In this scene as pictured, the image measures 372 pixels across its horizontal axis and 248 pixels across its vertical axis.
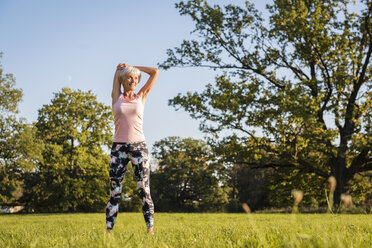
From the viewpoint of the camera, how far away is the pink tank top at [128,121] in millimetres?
4453

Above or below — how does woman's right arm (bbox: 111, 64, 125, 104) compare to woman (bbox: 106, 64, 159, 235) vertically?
above

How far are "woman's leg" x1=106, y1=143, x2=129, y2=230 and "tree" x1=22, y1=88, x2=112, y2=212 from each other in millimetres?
27864

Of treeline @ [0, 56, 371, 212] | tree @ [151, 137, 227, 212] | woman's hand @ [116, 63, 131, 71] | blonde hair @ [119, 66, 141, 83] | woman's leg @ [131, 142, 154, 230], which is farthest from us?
tree @ [151, 137, 227, 212]

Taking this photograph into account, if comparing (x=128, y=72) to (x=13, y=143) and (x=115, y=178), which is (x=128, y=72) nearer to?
(x=115, y=178)

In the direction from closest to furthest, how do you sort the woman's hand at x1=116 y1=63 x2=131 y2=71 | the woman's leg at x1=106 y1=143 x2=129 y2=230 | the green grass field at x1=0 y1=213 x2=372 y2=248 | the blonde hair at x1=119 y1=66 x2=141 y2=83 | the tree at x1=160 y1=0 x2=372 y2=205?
the green grass field at x1=0 y1=213 x2=372 y2=248
the woman's leg at x1=106 y1=143 x2=129 y2=230
the blonde hair at x1=119 y1=66 x2=141 y2=83
the woman's hand at x1=116 y1=63 x2=131 y2=71
the tree at x1=160 y1=0 x2=372 y2=205

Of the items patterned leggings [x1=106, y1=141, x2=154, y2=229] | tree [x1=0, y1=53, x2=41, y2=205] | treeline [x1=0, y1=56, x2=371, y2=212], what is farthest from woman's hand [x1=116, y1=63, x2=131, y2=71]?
tree [x1=0, y1=53, x2=41, y2=205]

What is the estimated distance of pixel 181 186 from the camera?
47.1 m

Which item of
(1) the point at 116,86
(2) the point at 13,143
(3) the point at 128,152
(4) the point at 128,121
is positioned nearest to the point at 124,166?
(3) the point at 128,152

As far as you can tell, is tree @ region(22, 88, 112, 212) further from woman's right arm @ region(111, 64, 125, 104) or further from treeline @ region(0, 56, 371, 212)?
woman's right arm @ region(111, 64, 125, 104)

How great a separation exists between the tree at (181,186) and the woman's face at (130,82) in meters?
39.1

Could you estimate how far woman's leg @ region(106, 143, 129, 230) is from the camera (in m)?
4.28

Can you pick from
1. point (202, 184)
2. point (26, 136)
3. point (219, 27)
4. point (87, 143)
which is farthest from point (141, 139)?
point (202, 184)

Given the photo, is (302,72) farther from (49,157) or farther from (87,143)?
(49,157)

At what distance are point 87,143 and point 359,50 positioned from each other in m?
24.7
